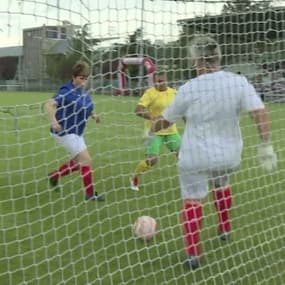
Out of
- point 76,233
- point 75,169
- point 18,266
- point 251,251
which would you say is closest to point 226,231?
point 251,251

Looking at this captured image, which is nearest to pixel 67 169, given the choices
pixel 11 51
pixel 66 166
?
pixel 66 166

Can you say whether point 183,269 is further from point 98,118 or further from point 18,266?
point 98,118

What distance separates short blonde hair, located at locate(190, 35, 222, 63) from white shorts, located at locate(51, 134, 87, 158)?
2.27 meters

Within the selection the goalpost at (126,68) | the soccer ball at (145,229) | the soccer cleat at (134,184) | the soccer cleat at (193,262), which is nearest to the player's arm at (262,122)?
the goalpost at (126,68)

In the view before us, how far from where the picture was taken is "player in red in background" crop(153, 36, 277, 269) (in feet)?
16.0

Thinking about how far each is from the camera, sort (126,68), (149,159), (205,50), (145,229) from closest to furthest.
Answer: (126,68)
(205,50)
(145,229)
(149,159)

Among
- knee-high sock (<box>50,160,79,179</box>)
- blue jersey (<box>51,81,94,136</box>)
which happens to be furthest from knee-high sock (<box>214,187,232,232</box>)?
knee-high sock (<box>50,160,79,179</box>)

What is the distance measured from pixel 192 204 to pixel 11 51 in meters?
1.69

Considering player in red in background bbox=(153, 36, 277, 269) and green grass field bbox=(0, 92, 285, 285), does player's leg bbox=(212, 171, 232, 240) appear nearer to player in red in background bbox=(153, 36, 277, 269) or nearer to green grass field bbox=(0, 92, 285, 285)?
green grass field bbox=(0, 92, 285, 285)

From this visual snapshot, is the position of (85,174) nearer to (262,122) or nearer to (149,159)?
(149,159)

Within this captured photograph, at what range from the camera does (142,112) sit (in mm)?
6547

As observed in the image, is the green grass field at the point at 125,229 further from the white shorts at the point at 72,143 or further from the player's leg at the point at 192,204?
the white shorts at the point at 72,143

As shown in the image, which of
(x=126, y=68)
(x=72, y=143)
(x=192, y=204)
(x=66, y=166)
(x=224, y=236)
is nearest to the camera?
(x=126, y=68)

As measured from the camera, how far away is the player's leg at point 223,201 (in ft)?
17.4
